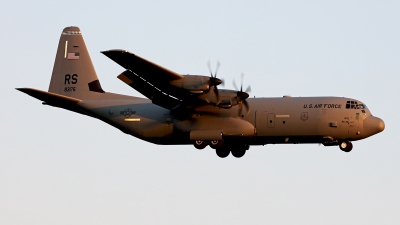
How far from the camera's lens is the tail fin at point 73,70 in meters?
39.0

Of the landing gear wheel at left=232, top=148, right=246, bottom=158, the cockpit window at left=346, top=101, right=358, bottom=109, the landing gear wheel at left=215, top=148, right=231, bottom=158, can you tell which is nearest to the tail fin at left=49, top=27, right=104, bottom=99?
the landing gear wheel at left=215, top=148, right=231, bottom=158

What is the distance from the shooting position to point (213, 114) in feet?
117

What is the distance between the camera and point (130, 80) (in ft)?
113

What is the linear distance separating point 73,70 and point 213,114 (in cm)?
793

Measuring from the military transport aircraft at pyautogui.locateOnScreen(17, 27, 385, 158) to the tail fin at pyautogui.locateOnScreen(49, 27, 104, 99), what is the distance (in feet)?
3.88

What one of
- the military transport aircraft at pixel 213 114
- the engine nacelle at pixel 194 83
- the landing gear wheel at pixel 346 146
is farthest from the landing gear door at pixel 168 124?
the landing gear wheel at pixel 346 146

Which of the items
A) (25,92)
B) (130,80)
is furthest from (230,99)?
(25,92)

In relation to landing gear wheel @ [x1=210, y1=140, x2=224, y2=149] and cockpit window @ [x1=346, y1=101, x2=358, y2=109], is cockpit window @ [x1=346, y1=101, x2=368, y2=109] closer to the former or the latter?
cockpit window @ [x1=346, y1=101, x2=358, y2=109]

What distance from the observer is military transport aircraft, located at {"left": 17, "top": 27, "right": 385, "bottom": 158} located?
111 ft

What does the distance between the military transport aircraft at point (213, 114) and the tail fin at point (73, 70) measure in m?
1.18

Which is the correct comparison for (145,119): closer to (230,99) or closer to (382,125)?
(230,99)

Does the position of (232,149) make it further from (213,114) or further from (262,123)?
(262,123)

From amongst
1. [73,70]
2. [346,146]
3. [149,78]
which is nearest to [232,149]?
[346,146]

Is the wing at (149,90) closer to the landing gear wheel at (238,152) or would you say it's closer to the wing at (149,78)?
the wing at (149,78)
